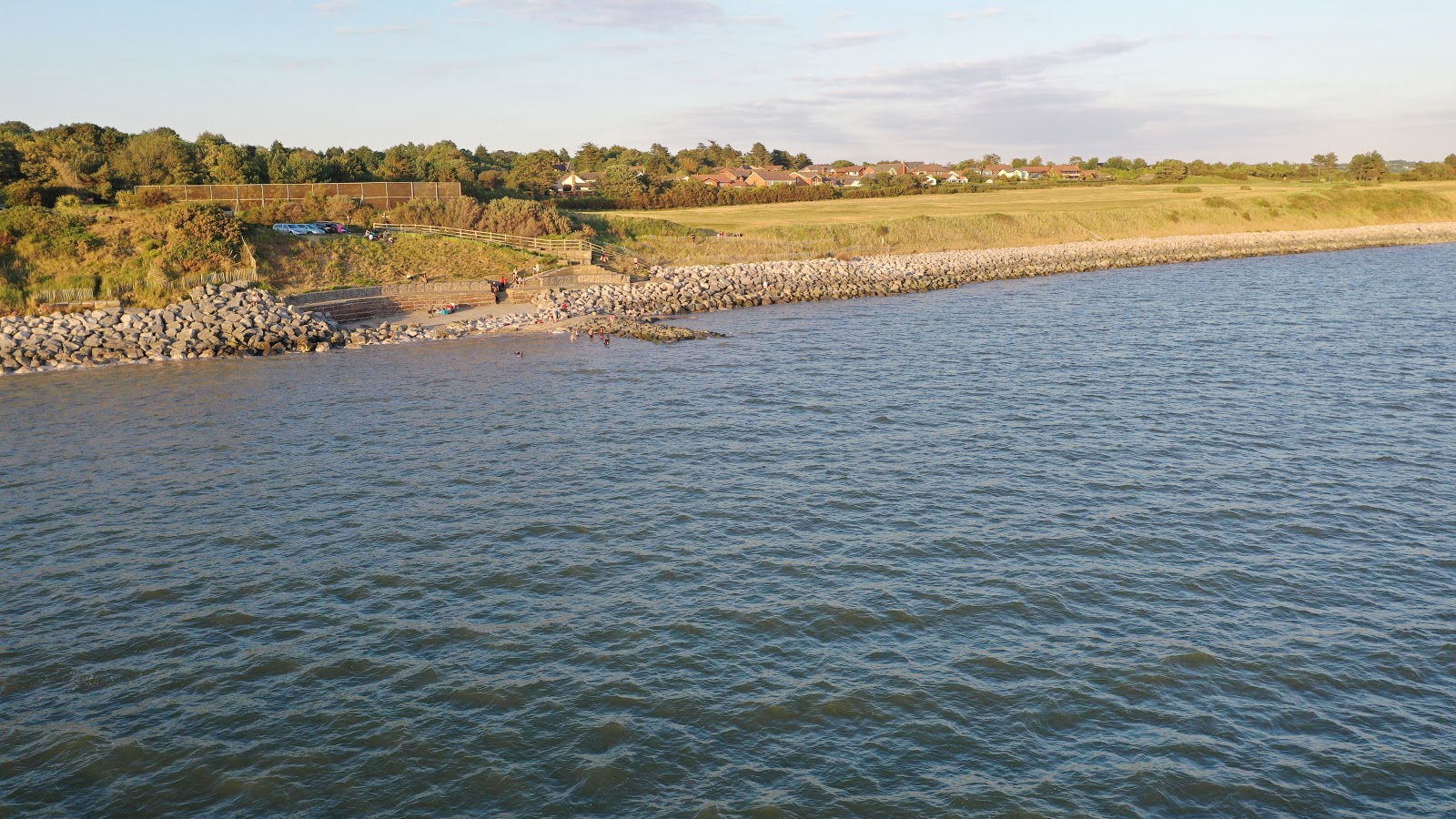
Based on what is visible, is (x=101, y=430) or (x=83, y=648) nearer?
(x=83, y=648)

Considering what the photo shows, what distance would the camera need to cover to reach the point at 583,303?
57.4 metres

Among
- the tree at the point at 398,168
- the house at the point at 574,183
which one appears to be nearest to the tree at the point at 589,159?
the house at the point at 574,183

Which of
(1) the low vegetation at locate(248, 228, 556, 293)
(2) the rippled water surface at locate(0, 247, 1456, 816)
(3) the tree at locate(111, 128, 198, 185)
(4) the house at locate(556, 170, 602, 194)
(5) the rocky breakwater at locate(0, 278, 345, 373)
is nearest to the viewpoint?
(2) the rippled water surface at locate(0, 247, 1456, 816)

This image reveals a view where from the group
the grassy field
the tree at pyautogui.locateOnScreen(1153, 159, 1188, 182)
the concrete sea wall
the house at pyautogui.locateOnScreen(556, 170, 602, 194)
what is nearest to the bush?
the grassy field

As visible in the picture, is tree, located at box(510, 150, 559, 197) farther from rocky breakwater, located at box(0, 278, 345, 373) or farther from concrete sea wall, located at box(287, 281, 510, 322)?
rocky breakwater, located at box(0, 278, 345, 373)

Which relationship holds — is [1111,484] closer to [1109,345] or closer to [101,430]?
[1109,345]

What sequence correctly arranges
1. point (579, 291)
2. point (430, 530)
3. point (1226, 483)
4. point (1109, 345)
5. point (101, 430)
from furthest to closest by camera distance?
1. point (579, 291)
2. point (1109, 345)
3. point (101, 430)
4. point (1226, 483)
5. point (430, 530)

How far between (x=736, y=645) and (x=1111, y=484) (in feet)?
43.1

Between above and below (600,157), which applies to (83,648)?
below

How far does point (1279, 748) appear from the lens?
1427 cm

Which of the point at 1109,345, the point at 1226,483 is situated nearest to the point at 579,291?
the point at 1109,345

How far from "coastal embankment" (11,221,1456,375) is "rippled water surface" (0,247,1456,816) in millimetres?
8530

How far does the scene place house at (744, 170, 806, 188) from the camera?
157300mm

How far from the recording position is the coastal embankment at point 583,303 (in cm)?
4519
